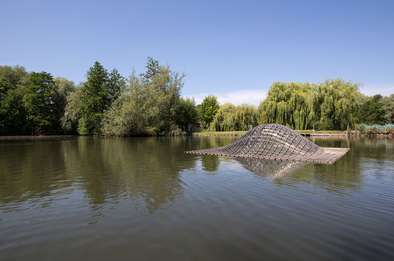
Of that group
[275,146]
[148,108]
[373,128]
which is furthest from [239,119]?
[275,146]

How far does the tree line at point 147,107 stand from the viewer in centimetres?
4706

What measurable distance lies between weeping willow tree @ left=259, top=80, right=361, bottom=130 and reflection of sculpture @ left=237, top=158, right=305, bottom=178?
3218 cm

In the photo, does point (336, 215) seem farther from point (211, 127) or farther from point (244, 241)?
point (211, 127)

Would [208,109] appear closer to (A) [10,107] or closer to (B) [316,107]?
(B) [316,107]

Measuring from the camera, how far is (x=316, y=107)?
1852 inches

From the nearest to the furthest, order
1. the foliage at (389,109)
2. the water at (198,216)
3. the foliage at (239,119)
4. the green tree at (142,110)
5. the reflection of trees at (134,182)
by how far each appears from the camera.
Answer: the water at (198,216)
the reflection of trees at (134,182)
the green tree at (142,110)
the foliage at (389,109)
the foliage at (239,119)

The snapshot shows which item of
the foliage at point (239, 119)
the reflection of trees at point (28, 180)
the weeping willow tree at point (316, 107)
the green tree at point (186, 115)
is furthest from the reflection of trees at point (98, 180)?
the green tree at point (186, 115)

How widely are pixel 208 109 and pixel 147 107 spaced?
1889 centimetres

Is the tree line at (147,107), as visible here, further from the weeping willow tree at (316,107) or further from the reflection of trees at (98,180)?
the reflection of trees at (98,180)

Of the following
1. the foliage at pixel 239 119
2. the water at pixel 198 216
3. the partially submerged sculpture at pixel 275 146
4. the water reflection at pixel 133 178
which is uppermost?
the foliage at pixel 239 119

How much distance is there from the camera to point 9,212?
765cm

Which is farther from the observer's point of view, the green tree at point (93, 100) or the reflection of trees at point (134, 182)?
the green tree at point (93, 100)

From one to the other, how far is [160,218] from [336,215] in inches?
153

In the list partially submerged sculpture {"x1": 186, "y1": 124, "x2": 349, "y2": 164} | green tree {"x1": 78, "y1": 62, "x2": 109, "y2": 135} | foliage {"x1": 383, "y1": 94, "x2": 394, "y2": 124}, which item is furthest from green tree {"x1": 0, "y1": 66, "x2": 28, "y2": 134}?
foliage {"x1": 383, "y1": 94, "x2": 394, "y2": 124}
